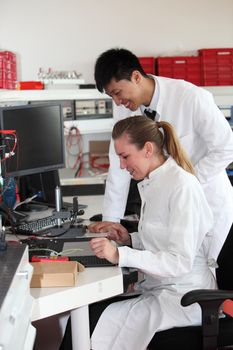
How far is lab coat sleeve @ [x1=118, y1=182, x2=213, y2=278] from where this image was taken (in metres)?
1.57

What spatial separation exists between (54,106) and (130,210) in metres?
0.64

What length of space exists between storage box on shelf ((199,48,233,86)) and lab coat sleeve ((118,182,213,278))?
2726 mm

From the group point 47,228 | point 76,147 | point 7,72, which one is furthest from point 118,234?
point 76,147

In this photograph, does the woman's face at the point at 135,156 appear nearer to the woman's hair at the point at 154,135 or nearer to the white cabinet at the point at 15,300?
the woman's hair at the point at 154,135

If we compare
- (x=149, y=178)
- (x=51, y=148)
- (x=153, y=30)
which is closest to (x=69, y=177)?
(x=51, y=148)

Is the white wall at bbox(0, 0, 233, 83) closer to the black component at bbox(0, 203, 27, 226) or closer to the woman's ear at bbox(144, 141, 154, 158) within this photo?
the black component at bbox(0, 203, 27, 226)

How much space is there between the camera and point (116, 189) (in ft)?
7.50

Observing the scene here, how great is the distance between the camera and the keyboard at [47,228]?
209 cm

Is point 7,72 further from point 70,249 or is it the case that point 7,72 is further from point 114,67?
point 70,249

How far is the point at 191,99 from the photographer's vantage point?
6.87ft

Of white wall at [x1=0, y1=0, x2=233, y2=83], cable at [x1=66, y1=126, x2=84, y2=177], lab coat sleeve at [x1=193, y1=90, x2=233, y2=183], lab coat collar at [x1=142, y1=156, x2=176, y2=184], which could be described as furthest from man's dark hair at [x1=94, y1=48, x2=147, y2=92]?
white wall at [x1=0, y1=0, x2=233, y2=83]

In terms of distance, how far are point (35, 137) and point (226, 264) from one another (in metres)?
1.15

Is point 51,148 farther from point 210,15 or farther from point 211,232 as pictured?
point 210,15

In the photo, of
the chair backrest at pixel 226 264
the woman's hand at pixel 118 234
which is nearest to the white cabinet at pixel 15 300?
the woman's hand at pixel 118 234
